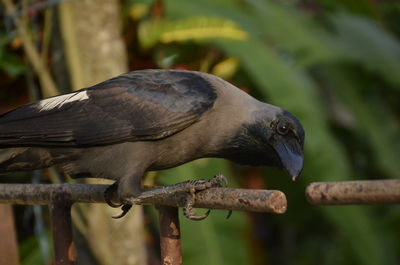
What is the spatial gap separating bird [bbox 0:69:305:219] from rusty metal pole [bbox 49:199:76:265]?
341 mm

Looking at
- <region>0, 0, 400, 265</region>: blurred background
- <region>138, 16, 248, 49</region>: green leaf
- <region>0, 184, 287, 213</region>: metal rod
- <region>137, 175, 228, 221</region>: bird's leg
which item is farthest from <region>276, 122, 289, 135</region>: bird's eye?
<region>138, 16, 248, 49</region>: green leaf

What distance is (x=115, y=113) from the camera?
262cm

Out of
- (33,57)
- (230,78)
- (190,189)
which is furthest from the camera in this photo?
(230,78)

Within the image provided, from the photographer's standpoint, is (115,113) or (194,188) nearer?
(194,188)

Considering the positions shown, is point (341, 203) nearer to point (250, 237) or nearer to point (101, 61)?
point (101, 61)

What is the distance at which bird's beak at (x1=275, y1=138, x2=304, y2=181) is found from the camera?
Answer: 2382mm

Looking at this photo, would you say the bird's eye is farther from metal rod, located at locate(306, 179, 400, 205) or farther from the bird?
metal rod, located at locate(306, 179, 400, 205)

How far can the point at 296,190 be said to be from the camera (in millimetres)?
5305

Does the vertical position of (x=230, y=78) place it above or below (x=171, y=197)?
below

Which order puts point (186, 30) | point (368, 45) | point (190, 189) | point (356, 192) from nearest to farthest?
point (356, 192) → point (190, 189) → point (186, 30) → point (368, 45)

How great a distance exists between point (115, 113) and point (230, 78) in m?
2.33

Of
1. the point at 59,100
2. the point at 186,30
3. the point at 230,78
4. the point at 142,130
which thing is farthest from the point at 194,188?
the point at 230,78

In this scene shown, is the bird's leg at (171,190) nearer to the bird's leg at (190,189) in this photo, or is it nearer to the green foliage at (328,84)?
the bird's leg at (190,189)

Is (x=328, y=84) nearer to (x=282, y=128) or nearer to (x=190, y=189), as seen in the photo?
(x=282, y=128)
